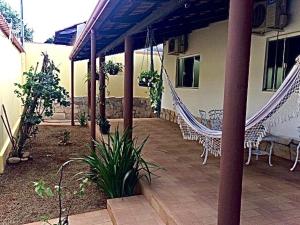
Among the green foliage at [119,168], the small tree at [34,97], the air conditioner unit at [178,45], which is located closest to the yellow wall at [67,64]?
the air conditioner unit at [178,45]

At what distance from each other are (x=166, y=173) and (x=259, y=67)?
256cm

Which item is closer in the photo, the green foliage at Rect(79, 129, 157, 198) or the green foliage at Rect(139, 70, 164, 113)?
the green foliage at Rect(79, 129, 157, 198)

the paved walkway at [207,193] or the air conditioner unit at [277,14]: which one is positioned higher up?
the air conditioner unit at [277,14]

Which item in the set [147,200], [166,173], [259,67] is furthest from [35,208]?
[259,67]

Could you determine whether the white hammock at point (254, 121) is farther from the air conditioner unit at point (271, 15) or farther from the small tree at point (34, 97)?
the small tree at point (34, 97)

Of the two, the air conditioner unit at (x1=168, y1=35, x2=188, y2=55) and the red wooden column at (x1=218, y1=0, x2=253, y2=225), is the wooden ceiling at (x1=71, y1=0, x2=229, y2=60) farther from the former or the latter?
the air conditioner unit at (x1=168, y1=35, x2=188, y2=55)

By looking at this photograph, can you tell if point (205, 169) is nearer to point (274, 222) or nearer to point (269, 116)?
point (269, 116)

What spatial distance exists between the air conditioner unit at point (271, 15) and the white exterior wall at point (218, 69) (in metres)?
0.11

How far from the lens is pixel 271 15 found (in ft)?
14.4

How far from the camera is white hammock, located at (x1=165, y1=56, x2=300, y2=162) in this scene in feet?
8.89

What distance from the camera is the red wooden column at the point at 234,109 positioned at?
58.6 inches

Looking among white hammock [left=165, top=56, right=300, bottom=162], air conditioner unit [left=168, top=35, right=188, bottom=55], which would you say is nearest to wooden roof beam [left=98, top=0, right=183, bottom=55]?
white hammock [left=165, top=56, right=300, bottom=162]

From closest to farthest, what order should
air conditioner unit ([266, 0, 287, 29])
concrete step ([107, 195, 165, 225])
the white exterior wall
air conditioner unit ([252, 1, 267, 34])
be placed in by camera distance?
concrete step ([107, 195, 165, 225]) → air conditioner unit ([266, 0, 287, 29]) → the white exterior wall → air conditioner unit ([252, 1, 267, 34])

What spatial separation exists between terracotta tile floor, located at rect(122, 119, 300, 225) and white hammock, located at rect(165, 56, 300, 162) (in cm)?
40
